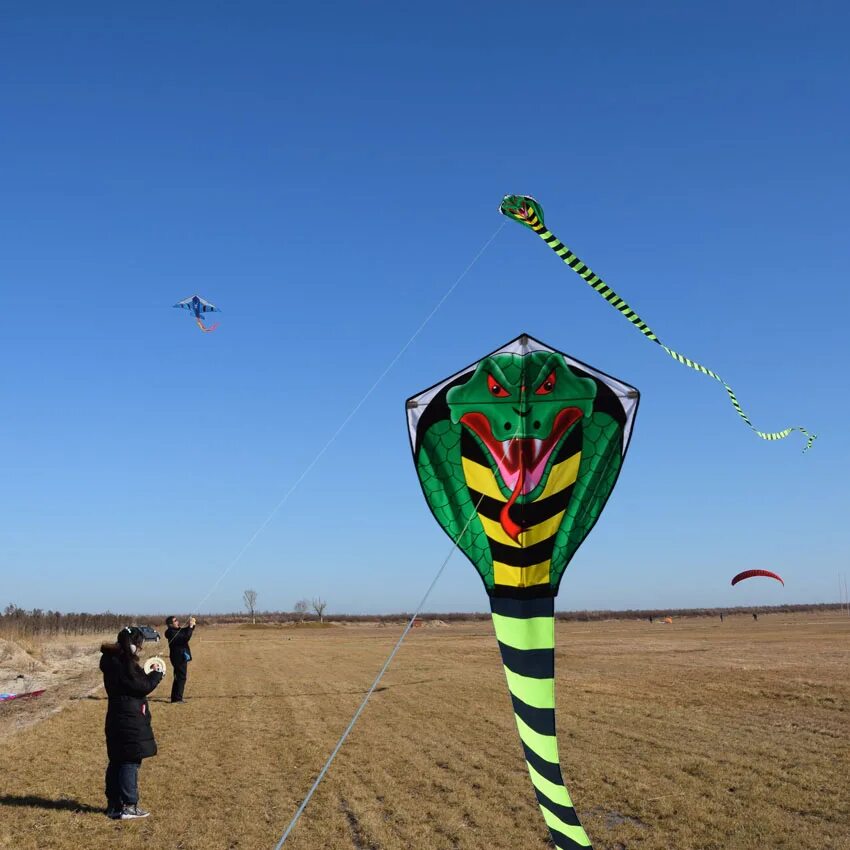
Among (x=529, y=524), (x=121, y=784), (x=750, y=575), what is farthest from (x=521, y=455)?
(x=750, y=575)

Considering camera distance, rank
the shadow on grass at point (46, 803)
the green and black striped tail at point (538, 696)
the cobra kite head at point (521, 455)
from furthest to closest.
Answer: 1. the shadow on grass at point (46, 803)
2. the cobra kite head at point (521, 455)
3. the green and black striped tail at point (538, 696)

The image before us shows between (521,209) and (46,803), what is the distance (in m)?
6.41

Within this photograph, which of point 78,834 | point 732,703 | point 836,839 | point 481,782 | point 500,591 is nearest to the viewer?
point 500,591

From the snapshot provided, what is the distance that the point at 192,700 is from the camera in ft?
47.0

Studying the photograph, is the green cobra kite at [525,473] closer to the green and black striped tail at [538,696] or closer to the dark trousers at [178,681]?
the green and black striped tail at [538,696]

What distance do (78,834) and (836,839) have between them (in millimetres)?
5401

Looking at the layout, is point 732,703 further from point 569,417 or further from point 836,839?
point 569,417

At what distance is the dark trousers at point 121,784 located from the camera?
6.73m

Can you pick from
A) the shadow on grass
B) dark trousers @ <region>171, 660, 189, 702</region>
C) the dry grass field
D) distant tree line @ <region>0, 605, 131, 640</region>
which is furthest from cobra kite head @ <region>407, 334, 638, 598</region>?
distant tree line @ <region>0, 605, 131, 640</region>

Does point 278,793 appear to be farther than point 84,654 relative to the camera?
No

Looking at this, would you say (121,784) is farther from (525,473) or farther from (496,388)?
(496,388)

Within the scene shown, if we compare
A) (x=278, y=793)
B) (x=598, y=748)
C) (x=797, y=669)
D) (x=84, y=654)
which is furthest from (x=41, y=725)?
(x=84, y=654)

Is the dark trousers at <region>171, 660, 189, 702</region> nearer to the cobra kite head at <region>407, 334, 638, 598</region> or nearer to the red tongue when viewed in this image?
the cobra kite head at <region>407, 334, 638, 598</region>

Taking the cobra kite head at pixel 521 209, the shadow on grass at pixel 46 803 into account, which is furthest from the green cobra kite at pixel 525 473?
the shadow on grass at pixel 46 803
